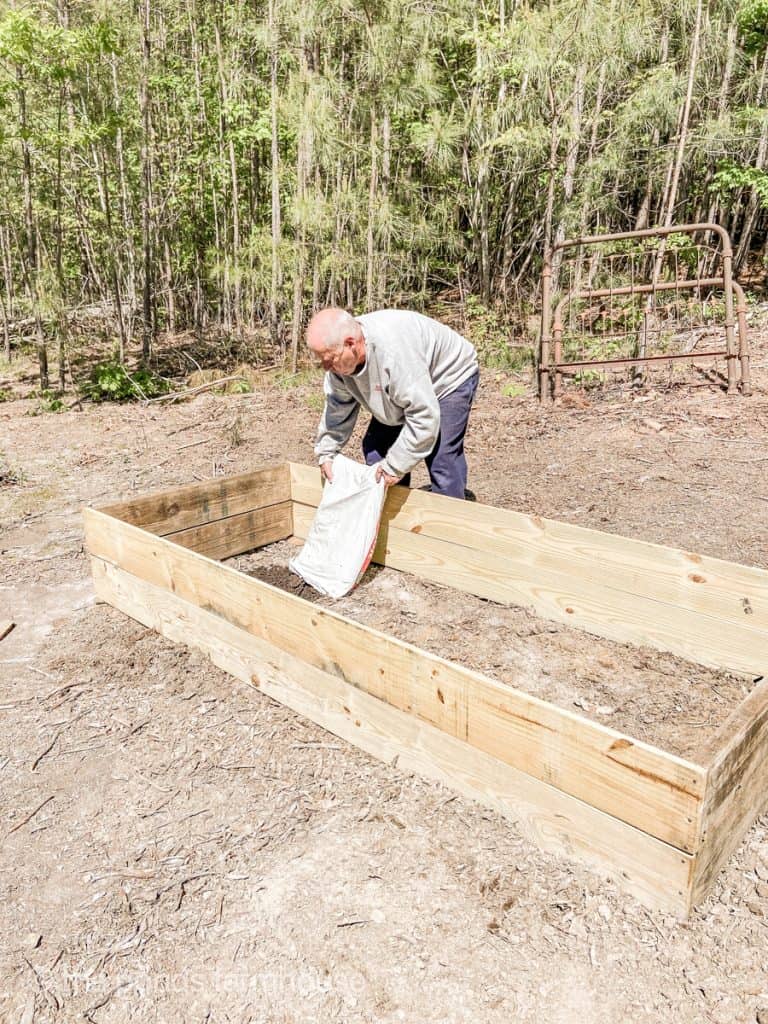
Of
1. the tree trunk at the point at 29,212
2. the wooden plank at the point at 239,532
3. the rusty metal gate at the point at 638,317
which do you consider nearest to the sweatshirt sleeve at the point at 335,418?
the wooden plank at the point at 239,532

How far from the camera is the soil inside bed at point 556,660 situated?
2.55m

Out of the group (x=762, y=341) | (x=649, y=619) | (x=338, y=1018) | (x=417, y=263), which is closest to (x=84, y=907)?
(x=338, y=1018)

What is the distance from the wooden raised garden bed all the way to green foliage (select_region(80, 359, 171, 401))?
5.86 metres

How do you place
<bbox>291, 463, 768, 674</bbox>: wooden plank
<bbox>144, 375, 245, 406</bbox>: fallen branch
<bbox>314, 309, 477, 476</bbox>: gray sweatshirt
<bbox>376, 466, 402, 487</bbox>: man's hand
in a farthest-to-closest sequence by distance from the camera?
<bbox>144, 375, 245, 406</bbox>: fallen branch → <bbox>376, 466, 402, 487</bbox>: man's hand → <bbox>314, 309, 477, 476</bbox>: gray sweatshirt → <bbox>291, 463, 768, 674</bbox>: wooden plank

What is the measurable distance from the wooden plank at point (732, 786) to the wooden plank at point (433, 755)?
0.10 metres

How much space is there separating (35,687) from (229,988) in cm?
172

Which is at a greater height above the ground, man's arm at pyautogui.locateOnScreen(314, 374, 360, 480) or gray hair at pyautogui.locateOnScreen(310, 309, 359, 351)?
gray hair at pyautogui.locateOnScreen(310, 309, 359, 351)

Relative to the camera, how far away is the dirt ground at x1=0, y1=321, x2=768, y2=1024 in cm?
159

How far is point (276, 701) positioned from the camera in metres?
2.71

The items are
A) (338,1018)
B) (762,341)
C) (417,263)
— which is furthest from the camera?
(417,263)

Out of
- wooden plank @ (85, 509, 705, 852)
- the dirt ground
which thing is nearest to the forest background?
the dirt ground

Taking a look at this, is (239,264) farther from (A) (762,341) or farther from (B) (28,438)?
(A) (762,341)

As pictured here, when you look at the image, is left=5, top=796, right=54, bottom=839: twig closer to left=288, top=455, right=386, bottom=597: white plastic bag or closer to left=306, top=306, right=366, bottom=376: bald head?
left=288, top=455, right=386, bottom=597: white plastic bag

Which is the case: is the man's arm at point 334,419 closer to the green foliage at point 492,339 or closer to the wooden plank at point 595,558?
the wooden plank at point 595,558
